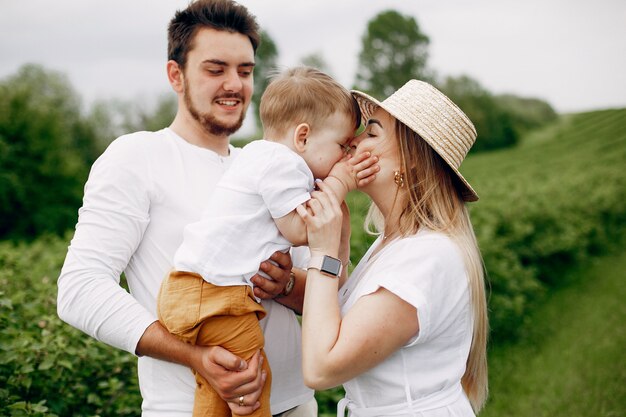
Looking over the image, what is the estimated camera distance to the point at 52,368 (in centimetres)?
316

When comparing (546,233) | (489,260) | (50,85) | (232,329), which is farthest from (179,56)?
(50,85)

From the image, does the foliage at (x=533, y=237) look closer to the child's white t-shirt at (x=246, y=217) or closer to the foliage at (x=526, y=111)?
the child's white t-shirt at (x=246, y=217)

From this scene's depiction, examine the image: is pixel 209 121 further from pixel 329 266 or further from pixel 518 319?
pixel 518 319

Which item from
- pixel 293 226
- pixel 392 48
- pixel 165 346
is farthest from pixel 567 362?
pixel 392 48

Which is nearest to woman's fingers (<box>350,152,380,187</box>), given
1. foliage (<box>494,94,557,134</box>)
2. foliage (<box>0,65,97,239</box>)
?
foliage (<box>0,65,97,239</box>)

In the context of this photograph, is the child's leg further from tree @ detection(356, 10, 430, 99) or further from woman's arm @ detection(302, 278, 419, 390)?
tree @ detection(356, 10, 430, 99)

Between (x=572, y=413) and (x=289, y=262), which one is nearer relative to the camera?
(x=289, y=262)

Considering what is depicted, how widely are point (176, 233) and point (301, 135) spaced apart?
0.72 meters

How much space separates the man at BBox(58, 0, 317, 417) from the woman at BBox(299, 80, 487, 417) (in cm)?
33

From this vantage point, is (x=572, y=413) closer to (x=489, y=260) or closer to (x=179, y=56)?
(x=489, y=260)

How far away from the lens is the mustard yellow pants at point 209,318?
229 centimetres

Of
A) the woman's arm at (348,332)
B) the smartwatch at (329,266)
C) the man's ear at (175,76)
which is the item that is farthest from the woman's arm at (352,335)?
the man's ear at (175,76)

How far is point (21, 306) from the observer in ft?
12.4

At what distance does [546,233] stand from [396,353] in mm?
9476
